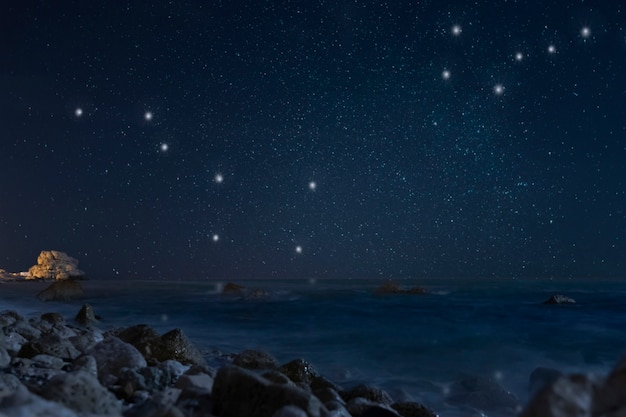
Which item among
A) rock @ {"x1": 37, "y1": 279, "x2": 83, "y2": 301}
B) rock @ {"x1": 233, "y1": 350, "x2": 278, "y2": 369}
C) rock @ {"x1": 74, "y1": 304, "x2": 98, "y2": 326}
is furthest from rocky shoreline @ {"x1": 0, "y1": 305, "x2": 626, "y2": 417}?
rock @ {"x1": 37, "y1": 279, "x2": 83, "y2": 301}

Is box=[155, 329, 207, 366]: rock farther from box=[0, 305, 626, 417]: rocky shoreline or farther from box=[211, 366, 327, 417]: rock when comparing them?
box=[211, 366, 327, 417]: rock

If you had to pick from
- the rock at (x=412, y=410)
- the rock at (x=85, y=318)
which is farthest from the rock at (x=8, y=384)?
the rock at (x=85, y=318)

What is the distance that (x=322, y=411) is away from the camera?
10.7 feet

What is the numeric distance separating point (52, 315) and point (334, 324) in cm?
843

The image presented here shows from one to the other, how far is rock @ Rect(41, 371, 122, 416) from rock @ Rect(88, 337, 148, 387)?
1.49 metres

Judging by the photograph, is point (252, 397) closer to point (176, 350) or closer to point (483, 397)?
point (176, 350)

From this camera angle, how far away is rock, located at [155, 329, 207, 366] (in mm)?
6855

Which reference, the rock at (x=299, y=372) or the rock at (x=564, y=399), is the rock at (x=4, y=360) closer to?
the rock at (x=299, y=372)

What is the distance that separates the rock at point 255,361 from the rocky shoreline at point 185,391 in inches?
39.9

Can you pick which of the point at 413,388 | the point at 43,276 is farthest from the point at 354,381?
the point at 43,276

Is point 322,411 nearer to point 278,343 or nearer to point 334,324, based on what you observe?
point 278,343

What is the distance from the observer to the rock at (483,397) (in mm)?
6320

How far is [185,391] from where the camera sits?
355 cm

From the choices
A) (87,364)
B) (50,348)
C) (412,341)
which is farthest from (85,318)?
(87,364)
